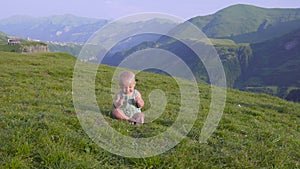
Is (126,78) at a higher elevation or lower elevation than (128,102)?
higher

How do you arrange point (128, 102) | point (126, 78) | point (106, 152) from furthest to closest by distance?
point (128, 102) < point (126, 78) < point (106, 152)

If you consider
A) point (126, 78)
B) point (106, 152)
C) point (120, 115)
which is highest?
point (126, 78)

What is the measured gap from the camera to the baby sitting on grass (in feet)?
32.7

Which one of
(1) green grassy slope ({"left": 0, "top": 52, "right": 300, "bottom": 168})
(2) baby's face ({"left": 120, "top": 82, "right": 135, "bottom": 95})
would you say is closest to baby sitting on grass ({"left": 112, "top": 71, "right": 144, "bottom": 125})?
(2) baby's face ({"left": 120, "top": 82, "right": 135, "bottom": 95})

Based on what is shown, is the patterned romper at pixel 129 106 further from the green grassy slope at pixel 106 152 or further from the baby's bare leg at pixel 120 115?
the green grassy slope at pixel 106 152

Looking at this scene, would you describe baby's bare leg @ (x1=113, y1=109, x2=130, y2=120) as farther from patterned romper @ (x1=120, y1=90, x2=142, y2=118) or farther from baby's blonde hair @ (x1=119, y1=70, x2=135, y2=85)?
baby's blonde hair @ (x1=119, y1=70, x2=135, y2=85)

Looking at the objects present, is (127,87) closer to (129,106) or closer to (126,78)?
(126,78)

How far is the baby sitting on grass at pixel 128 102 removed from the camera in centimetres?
997

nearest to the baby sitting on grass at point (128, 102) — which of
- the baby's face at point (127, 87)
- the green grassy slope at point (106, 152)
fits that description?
the baby's face at point (127, 87)

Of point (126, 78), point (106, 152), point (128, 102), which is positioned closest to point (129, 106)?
point (128, 102)

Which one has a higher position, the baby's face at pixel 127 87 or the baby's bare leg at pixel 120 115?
the baby's face at pixel 127 87

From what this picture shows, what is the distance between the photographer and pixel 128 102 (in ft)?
33.6

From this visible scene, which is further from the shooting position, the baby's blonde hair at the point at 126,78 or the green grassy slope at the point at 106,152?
the baby's blonde hair at the point at 126,78

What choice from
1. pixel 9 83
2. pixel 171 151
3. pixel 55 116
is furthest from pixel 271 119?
pixel 9 83
